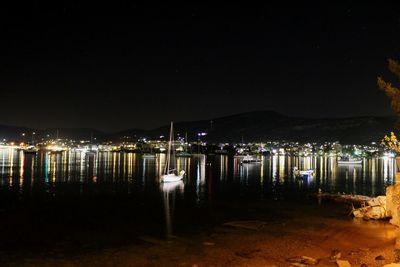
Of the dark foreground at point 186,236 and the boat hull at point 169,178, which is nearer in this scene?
the dark foreground at point 186,236

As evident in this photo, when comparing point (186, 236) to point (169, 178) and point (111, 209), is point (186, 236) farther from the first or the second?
point (169, 178)

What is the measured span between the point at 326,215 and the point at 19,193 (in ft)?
109

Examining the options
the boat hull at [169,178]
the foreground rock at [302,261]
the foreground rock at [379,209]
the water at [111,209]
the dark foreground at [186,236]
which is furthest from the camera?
the boat hull at [169,178]

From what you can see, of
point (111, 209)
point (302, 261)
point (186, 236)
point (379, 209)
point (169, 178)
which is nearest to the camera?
point (302, 261)

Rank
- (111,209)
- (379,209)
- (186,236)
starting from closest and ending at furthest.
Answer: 1. (186,236)
2. (379,209)
3. (111,209)

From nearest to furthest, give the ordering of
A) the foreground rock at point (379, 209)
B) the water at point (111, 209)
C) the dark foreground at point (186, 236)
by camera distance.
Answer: the dark foreground at point (186, 236) < the water at point (111, 209) < the foreground rock at point (379, 209)

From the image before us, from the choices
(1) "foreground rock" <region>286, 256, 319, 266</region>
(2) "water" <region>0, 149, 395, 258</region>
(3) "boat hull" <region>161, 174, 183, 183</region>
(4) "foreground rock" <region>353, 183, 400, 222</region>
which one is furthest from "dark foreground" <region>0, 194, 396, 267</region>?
(3) "boat hull" <region>161, 174, 183, 183</region>

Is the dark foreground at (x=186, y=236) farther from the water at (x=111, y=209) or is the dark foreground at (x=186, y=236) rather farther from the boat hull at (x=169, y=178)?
the boat hull at (x=169, y=178)

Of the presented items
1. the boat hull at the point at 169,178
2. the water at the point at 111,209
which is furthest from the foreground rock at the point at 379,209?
the boat hull at the point at 169,178

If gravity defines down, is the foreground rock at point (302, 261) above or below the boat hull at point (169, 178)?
below

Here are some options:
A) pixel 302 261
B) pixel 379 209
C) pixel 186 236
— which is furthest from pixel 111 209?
pixel 379 209

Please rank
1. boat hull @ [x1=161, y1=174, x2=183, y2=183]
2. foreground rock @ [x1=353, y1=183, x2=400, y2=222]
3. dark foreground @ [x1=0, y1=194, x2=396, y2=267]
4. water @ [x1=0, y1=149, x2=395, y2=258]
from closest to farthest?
dark foreground @ [x1=0, y1=194, x2=396, y2=267]
water @ [x1=0, y1=149, x2=395, y2=258]
foreground rock @ [x1=353, y1=183, x2=400, y2=222]
boat hull @ [x1=161, y1=174, x2=183, y2=183]

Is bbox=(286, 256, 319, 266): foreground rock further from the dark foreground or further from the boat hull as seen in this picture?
the boat hull

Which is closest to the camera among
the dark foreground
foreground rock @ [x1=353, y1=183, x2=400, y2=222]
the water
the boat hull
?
the dark foreground
